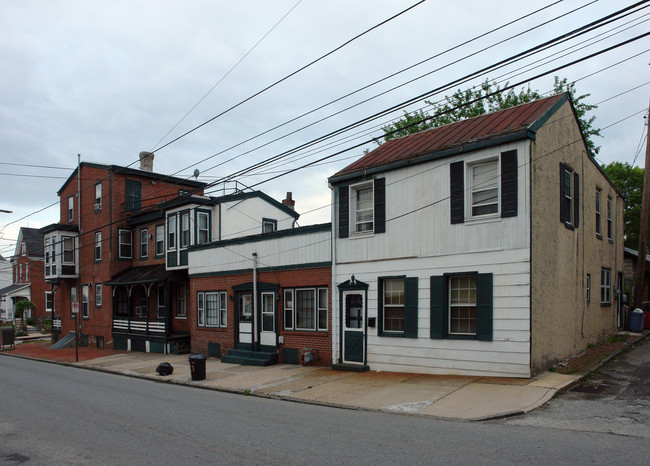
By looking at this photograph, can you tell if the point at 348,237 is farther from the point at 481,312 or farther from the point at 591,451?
the point at 591,451

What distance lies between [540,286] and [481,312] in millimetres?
1565

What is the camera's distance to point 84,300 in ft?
109

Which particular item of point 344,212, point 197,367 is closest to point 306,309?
point 344,212

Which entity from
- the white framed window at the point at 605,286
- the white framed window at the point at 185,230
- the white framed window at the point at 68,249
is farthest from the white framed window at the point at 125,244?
the white framed window at the point at 605,286

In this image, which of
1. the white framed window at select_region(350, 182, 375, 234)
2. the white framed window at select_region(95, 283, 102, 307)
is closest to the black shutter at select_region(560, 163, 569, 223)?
the white framed window at select_region(350, 182, 375, 234)

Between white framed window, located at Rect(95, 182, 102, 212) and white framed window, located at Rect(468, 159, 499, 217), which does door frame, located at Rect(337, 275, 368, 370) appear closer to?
white framed window, located at Rect(468, 159, 499, 217)

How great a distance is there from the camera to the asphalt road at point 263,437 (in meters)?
7.01

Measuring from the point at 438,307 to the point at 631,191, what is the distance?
3393 centimetres

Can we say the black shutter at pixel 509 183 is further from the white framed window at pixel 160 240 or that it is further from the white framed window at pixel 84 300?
the white framed window at pixel 84 300

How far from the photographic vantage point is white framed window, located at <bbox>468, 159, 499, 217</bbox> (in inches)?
520

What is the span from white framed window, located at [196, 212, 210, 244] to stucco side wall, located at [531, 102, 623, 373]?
15756mm

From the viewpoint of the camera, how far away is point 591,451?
22.9 ft

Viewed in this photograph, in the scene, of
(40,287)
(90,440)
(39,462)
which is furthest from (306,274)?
(40,287)

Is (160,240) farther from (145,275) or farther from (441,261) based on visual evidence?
(441,261)
